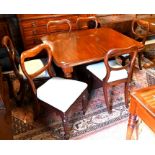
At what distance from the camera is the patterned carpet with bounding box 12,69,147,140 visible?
1.83 m

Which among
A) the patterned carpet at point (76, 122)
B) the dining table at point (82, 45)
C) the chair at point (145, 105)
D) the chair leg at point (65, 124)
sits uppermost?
the dining table at point (82, 45)

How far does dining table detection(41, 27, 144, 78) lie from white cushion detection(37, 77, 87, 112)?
0.37 ft

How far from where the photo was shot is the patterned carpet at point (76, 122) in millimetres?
1834

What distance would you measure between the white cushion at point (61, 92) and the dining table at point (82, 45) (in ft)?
0.37

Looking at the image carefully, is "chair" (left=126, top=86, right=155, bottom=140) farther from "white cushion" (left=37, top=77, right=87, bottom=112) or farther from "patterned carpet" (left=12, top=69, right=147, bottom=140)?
"patterned carpet" (left=12, top=69, right=147, bottom=140)

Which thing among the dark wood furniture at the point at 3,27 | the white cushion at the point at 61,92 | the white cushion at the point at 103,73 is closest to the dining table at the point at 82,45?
the white cushion at the point at 61,92

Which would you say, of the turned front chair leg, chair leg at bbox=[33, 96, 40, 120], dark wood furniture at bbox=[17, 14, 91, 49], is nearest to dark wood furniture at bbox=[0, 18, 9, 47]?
dark wood furniture at bbox=[17, 14, 91, 49]

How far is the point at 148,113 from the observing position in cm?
99

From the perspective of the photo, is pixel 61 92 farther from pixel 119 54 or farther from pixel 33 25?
pixel 33 25

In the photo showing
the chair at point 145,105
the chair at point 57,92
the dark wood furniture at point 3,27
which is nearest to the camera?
the chair at point 145,105

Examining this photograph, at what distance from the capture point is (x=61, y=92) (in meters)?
1.70

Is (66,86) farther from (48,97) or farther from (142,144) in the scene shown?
(142,144)

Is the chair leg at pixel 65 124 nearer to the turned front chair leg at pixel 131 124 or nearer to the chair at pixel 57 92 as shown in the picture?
the chair at pixel 57 92

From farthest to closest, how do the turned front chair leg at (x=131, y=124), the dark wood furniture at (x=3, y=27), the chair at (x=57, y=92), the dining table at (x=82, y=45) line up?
the dark wood furniture at (x=3, y=27), the dining table at (x=82, y=45), the chair at (x=57, y=92), the turned front chair leg at (x=131, y=124)
